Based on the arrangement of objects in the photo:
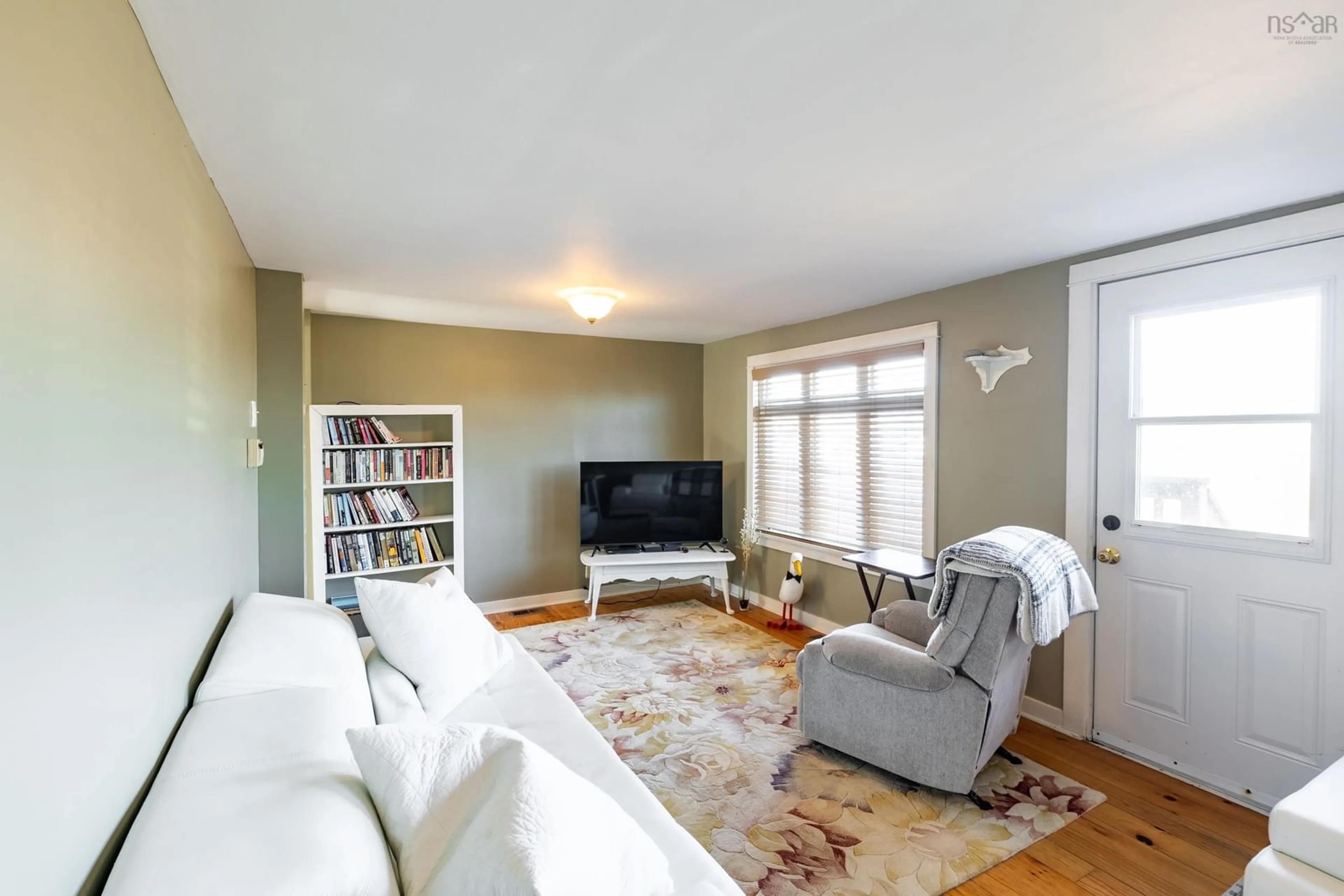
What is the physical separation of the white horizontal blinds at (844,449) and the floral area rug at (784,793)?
1.09 m

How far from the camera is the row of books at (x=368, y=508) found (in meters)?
3.90

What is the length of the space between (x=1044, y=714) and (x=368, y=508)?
423 centimetres

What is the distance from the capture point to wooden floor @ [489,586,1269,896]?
1.89 meters

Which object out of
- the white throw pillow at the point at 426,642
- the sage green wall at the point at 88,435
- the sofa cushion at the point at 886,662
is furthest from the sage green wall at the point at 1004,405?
the sage green wall at the point at 88,435

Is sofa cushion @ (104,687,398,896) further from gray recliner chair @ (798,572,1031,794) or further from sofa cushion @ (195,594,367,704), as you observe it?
gray recliner chair @ (798,572,1031,794)

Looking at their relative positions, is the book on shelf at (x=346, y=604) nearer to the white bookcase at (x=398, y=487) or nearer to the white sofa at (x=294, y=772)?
the white bookcase at (x=398, y=487)

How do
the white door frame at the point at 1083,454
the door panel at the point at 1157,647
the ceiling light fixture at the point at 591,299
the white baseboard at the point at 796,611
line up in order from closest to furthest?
the door panel at the point at 1157,647 → the white door frame at the point at 1083,454 → the ceiling light fixture at the point at 591,299 → the white baseboard at the point at 796,611

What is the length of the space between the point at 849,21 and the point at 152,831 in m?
1.86

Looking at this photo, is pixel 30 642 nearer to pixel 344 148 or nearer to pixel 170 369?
pixel 170 369

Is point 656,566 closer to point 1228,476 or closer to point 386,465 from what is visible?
point 386,465

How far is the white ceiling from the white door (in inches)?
16.0

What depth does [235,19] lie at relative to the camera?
117 centimetres

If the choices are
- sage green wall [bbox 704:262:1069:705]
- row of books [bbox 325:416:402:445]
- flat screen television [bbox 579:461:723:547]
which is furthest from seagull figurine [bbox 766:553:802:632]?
row of books [bbox 325:416:402:445]

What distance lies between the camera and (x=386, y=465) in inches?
162
